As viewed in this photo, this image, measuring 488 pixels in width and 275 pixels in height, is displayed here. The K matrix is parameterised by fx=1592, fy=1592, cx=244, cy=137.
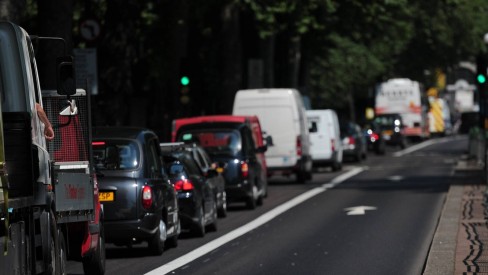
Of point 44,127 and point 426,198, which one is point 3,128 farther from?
point 426,198

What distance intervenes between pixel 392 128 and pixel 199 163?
53603 millimetres

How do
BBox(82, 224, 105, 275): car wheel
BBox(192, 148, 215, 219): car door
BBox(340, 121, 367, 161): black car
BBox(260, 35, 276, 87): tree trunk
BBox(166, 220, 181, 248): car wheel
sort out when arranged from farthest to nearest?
BBox(340, 121, 367, 161): black car → BBox(260, 35, 276, 87): tree trunk → BBox(192, 148, 215, 219): car door → BBox(166, 220, 181, 248): car wheel → BBox(82, 224, 105, 275): car wheel

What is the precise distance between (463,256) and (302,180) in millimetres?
23114

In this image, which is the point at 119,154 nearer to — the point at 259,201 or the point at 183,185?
the point at 183,185

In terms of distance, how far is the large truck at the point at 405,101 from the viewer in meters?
83.4

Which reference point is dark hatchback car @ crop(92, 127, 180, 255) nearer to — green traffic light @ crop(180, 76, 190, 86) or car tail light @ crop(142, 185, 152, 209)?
car tail light @ crop(142, 185, 152, 209)

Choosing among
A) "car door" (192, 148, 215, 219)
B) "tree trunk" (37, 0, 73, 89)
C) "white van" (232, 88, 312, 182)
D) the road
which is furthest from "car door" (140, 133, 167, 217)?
"white van" (232, 88, 312, 182)

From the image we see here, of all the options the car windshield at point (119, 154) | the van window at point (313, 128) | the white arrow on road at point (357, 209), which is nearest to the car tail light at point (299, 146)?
the van window at point (313, 128)

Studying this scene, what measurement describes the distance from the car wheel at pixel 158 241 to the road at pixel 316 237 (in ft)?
0.40

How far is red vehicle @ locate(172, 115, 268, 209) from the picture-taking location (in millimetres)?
29094

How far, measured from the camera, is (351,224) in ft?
82.1

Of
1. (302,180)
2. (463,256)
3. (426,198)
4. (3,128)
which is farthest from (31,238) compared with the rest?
(302,180)

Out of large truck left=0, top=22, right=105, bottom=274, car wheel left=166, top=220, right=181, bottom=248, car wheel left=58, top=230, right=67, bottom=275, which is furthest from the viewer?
car wheel left=166, top=220, right=181, bottom=248

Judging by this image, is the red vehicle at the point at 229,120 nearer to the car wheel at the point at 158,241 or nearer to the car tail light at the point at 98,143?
the car wheel at the point at 158,241
